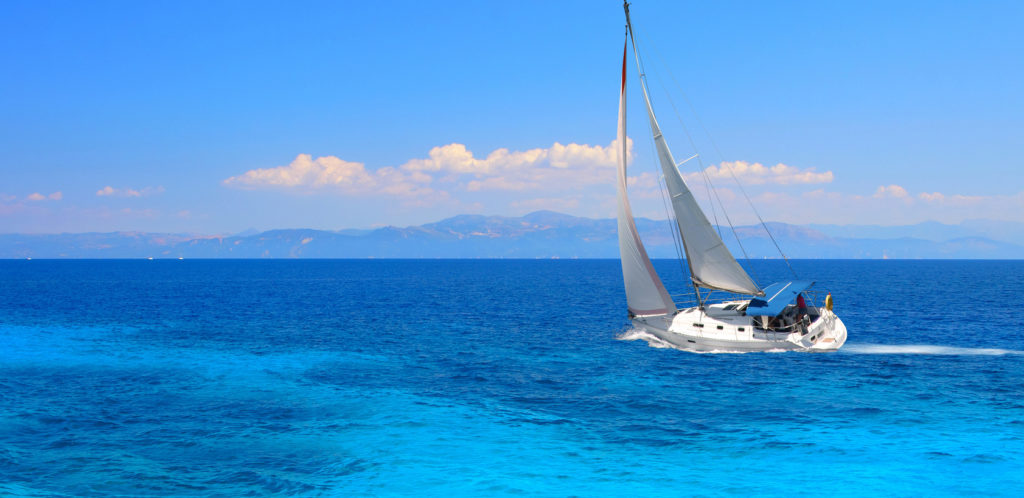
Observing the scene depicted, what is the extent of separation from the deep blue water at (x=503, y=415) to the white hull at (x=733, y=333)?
997 millimetres

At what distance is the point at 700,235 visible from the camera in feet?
158

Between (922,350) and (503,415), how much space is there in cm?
3577

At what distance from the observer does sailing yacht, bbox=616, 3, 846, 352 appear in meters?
45.3

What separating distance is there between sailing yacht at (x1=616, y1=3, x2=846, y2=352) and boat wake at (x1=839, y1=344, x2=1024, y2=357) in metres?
1.60

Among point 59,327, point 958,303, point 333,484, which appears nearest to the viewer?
point 333,484

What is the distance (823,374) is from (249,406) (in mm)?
33597

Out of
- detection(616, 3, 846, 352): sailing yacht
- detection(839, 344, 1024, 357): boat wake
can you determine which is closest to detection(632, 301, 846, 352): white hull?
detection(616, 3, 846, 352): sailing yacht

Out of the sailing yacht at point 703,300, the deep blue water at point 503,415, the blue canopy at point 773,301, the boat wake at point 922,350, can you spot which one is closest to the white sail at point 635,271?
the sailing yacht at point 703,300

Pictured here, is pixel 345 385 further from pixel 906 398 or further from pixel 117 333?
pixel 117 333

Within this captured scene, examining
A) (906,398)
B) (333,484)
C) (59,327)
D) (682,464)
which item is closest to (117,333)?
(59,327)

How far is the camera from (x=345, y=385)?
3847 cm

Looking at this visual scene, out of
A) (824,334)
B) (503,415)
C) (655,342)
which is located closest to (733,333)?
(655,342)

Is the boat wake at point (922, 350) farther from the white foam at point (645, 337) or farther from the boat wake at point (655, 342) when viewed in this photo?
the white foam at point (645, 337)

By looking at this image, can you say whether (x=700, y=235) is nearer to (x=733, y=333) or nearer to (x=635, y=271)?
(x=635, y=271)
